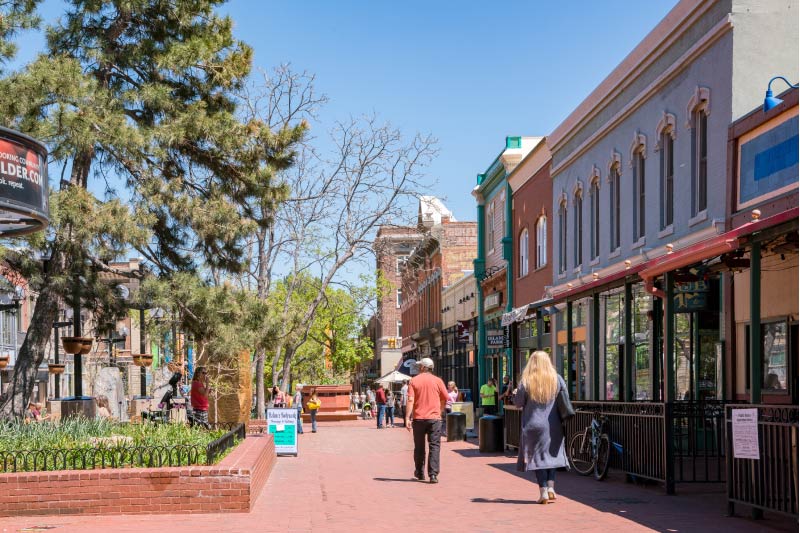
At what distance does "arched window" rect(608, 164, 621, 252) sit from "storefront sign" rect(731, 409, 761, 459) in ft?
46.0

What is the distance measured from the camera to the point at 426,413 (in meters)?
15.7

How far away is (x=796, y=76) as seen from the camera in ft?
57.5

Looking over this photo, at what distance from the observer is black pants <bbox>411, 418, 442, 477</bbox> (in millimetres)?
15461

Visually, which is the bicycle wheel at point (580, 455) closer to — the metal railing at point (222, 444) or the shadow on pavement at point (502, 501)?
the shadow on pavement at point (502, 501)

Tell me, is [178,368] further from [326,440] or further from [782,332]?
[782,332]

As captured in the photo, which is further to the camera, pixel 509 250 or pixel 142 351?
pixel 509 250

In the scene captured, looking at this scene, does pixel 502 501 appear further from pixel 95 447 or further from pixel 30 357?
pixel 30 357

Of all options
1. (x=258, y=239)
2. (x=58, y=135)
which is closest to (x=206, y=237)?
(x=58, y=135)

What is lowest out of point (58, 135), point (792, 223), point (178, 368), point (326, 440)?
point (326, 440)

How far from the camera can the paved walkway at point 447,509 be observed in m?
10.9

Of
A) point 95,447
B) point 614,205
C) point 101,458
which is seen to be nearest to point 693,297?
point 614,205

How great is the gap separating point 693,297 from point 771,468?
9127 millimetres

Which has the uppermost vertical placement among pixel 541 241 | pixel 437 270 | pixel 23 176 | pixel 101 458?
pixel 437 270

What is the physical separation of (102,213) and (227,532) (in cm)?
907
